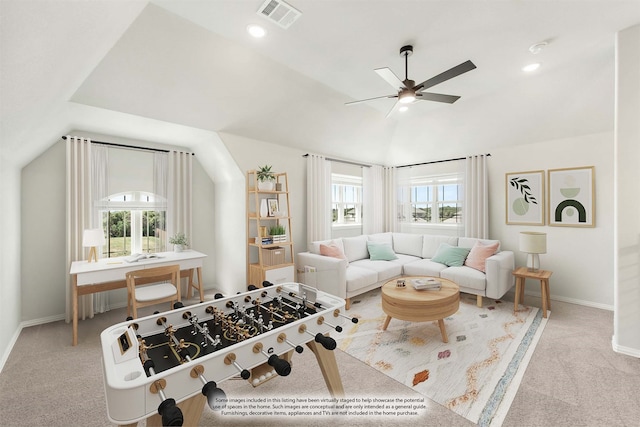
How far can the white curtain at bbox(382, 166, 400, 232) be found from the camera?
5828 mm

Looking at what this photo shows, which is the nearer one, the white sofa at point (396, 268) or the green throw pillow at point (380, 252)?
the white sofa at point (396, 268)

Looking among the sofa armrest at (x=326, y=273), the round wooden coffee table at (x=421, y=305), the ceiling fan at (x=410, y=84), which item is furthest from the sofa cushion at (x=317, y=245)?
the ceiling fan at (x=410, y=84)

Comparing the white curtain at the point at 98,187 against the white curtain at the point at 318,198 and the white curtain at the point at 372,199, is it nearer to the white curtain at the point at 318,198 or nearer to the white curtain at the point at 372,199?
the white curtain at the point at 318,198

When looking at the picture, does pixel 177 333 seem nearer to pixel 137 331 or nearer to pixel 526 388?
pixel 137 331

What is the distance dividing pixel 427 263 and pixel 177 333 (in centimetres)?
373

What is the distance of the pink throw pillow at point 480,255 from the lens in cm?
396

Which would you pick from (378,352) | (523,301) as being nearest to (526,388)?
(378,352)

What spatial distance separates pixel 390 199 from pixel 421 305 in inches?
135

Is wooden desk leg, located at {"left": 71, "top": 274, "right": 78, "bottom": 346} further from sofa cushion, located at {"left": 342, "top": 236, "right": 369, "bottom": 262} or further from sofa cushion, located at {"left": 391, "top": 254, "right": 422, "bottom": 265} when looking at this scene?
sofa cushion, located at {"left": 391, "top": 254, "right": 422, "bottom": 265}

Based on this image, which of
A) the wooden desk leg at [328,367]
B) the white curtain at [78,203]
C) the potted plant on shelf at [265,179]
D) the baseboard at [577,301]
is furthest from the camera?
the potted plant on shelf at [265,179]

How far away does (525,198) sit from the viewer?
13.9 ft

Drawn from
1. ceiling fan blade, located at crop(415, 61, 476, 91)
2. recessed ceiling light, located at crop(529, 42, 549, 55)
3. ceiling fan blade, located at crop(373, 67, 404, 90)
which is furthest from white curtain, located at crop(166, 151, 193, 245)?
recessed ceiling light, located at crop(529, 42, 549, 55)

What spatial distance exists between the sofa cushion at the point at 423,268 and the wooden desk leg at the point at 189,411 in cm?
356

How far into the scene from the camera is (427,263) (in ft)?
14.4
